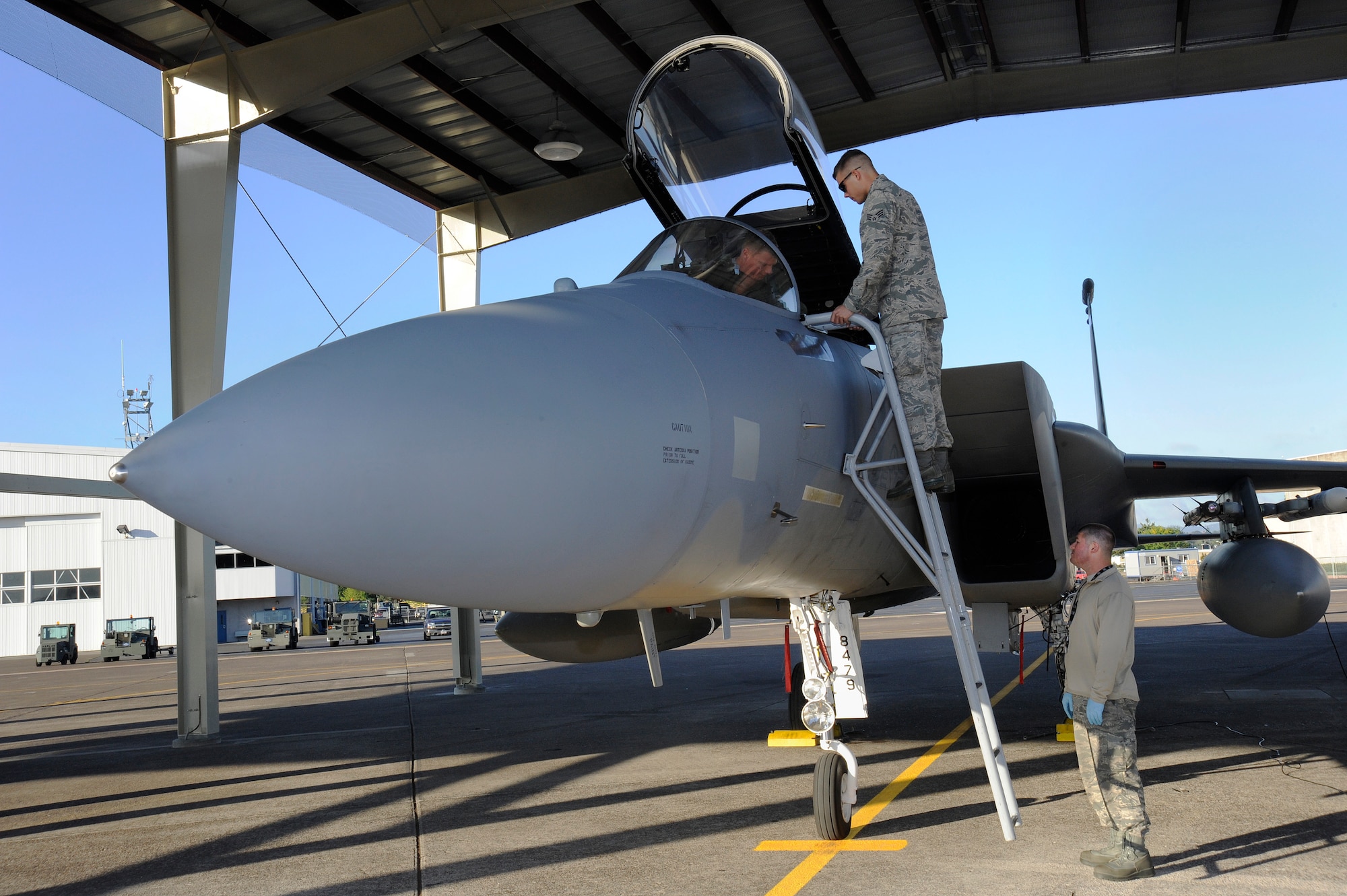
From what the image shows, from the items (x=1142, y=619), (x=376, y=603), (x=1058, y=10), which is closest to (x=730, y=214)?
(x=1058, y=10)

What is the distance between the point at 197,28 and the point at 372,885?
7.47 meters

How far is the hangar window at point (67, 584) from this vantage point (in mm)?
39719

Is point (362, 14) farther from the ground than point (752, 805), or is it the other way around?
point (362, 14)

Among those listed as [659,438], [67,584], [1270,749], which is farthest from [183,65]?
[67,584]

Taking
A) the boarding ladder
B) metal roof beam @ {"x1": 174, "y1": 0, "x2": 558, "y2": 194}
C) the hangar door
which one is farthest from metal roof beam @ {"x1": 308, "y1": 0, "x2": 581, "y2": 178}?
the hangar door

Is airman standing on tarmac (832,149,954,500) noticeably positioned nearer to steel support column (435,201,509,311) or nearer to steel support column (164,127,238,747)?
steel support column (164,127,238,747)

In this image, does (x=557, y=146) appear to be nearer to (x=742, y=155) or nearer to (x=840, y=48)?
(x=840, y=48)

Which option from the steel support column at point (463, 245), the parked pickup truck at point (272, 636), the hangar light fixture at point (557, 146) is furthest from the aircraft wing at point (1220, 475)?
the parked pickup truck at point (272, 636)

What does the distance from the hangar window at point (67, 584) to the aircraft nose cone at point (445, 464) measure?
44639 mm

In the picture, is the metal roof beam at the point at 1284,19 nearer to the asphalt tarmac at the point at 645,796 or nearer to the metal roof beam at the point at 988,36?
the metal roof beam at the point at 988,36

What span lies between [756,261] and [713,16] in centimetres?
530

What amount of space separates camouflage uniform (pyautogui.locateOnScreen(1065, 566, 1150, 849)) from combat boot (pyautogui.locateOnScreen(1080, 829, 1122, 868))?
0.02 m

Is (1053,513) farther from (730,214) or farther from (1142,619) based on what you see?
(1142,619)

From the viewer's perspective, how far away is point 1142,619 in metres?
25.4
